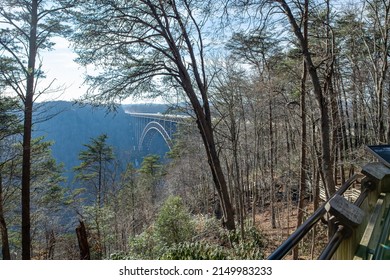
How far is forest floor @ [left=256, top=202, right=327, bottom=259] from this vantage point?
6898mm

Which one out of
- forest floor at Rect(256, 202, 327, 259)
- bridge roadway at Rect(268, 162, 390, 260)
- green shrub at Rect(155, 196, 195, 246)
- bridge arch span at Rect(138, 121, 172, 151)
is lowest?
forest floor at Rect(256, 202, 327, 259)

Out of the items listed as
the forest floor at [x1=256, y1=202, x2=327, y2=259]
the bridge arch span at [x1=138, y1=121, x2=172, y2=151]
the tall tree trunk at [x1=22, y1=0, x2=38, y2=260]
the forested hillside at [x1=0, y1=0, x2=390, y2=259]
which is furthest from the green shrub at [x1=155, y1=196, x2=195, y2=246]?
the bridge arch span at [x1=138, y1=121, x2=172, y2=151]

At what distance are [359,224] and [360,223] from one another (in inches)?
1.8

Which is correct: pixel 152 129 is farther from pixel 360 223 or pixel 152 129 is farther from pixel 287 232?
pixel 360 223

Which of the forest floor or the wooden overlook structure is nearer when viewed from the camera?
the wooden overlook structure

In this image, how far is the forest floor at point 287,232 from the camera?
6898 mm

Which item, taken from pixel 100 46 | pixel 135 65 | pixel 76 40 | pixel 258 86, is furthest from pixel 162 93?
pixel 258 86

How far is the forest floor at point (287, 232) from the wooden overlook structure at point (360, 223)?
2741mm

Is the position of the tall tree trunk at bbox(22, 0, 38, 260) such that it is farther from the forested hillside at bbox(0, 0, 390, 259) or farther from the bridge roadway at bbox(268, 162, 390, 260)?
the bridge roadway at bbox(268, 162, 390, 260)

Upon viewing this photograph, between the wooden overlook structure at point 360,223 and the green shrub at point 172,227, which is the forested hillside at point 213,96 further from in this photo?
the wooden overlook structure at point 360,223

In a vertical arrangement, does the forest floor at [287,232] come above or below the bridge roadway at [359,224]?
below

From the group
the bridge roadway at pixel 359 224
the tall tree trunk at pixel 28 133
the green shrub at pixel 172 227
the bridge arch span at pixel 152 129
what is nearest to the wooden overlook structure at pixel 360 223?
the bridge roadway at pixel 359 224

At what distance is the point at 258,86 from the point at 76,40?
5.09 metres

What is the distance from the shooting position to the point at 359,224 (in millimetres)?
1338
